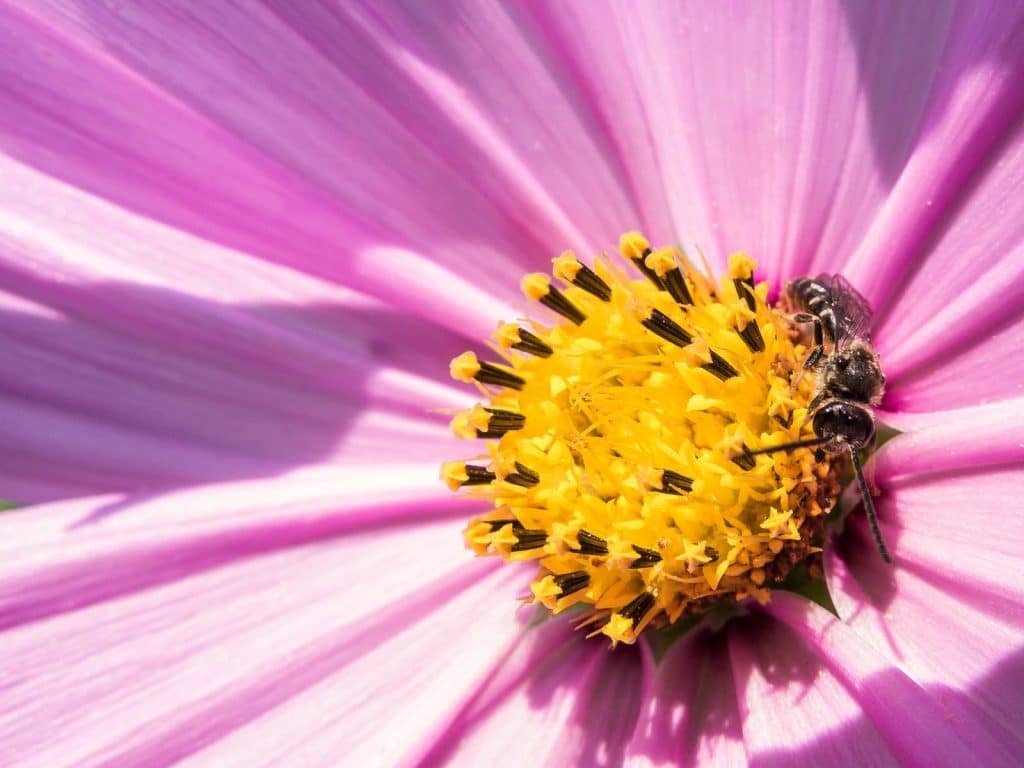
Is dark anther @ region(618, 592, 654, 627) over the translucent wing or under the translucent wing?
under

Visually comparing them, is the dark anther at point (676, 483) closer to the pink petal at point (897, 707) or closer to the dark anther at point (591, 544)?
the dark anther at point (591, 544)

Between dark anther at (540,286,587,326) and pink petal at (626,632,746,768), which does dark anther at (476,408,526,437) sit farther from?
pink petal at (626,632,746,768)

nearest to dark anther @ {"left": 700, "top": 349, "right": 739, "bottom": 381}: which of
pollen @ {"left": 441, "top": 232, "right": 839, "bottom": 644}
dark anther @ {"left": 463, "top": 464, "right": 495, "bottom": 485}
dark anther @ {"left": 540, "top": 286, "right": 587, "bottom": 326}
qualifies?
pollen @ {"left": 441, "top": 232, "right": 839, "bottom": 644}

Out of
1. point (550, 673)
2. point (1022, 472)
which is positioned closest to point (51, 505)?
point (550, 673)

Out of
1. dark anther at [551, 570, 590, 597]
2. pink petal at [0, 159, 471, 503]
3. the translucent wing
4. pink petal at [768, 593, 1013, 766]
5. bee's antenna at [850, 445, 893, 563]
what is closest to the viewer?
pink petal at [768, 593, 1013, 766]

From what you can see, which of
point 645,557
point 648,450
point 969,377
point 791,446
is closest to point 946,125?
point 969,377

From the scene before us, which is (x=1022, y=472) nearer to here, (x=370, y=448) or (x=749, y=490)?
(x=749, y=490)

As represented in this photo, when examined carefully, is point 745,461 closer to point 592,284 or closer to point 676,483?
point 676,483
